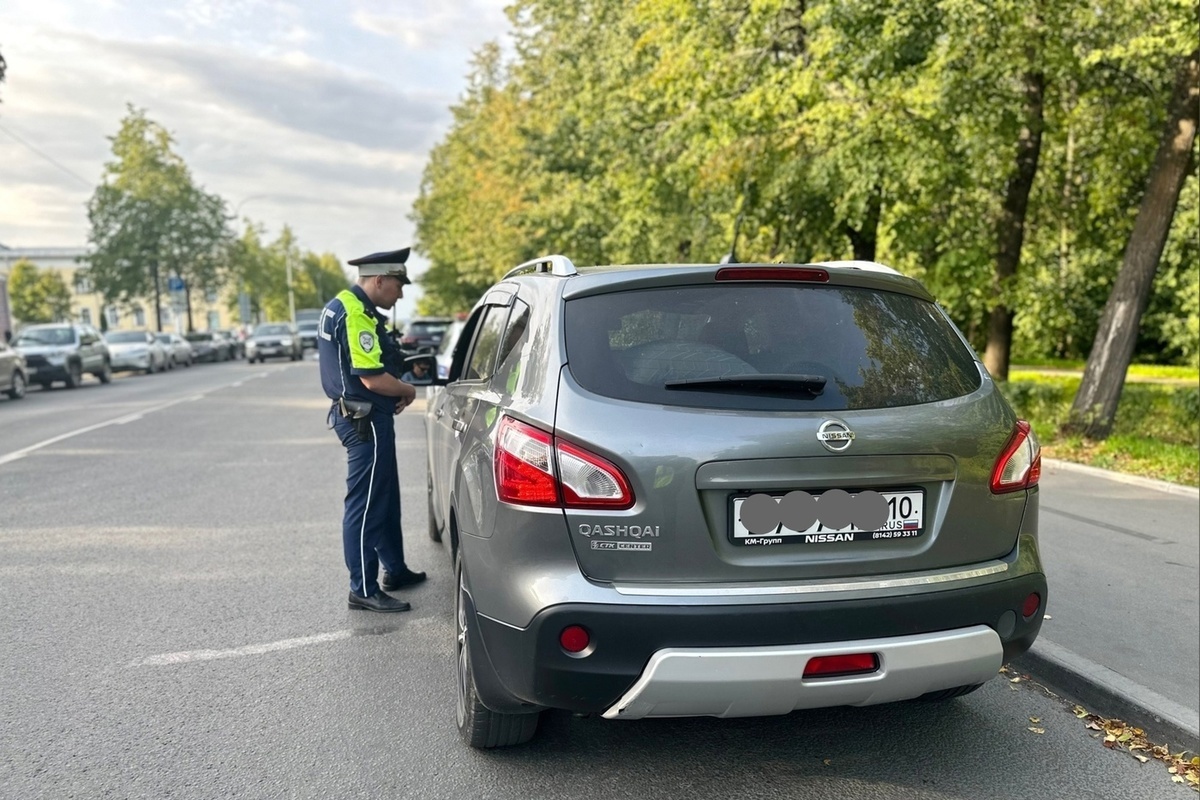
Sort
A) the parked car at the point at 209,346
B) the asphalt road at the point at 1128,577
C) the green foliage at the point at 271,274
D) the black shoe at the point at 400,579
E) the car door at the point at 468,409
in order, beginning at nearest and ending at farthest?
the car door at the point at 468,409, the asphalt road at the point at 1128,577, the black shoe at the point at 400,579, the parked car at the point at 209,346, the green foliage at the point at 271,274

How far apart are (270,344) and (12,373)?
761 inches

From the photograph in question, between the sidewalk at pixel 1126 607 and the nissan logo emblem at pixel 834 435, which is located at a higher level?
the nissan logo emblem at pixel 834 435

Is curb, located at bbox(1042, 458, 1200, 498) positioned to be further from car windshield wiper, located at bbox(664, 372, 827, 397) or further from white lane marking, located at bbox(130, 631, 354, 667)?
white lane marking, located at bbox(130, 631, 354, 667)

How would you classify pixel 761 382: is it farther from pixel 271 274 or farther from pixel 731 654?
pixel 271 274

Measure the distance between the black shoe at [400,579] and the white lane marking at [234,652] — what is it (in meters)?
0.70

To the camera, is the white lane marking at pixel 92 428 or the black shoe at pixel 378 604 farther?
the white lane marking at pixel 92 428

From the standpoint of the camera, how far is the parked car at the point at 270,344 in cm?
4034

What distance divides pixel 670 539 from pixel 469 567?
0.75 meters

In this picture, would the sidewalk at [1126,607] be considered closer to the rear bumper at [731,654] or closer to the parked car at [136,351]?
the rear bumper at [731,654]

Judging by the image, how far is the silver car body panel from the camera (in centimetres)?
267

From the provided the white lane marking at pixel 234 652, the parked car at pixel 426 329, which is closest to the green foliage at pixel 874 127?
the parked car at pixel 426 329

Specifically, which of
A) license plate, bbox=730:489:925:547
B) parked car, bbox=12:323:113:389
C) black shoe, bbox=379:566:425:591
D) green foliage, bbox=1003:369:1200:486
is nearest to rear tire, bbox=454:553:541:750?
license plate, bbox=730:489:925:547

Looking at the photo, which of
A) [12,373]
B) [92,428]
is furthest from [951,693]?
[12,373]

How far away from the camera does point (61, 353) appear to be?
79.9 feet
